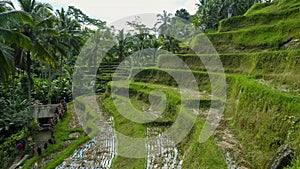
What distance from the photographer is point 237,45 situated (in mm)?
15219

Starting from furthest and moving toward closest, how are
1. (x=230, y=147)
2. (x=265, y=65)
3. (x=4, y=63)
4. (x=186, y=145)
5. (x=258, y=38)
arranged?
(x=258, y=38)
(x=265, y=65)
(x=186, y=145)
(x=4, y=63)
(x=230, y=147)

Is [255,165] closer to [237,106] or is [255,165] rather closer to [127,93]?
[237,106]

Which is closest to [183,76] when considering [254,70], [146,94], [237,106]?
[146,94]

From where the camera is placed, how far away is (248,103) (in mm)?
8406

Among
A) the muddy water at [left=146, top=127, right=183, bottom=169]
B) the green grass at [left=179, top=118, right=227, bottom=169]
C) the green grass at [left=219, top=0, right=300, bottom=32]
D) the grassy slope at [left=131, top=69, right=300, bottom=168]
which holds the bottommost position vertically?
the muddy water at [left=146, top=127, right=183, bottom=169]

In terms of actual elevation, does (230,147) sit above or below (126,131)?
above

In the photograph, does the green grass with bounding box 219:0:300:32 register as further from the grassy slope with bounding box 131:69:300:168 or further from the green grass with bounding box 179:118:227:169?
the green grass with bounding box 179:118:227:169

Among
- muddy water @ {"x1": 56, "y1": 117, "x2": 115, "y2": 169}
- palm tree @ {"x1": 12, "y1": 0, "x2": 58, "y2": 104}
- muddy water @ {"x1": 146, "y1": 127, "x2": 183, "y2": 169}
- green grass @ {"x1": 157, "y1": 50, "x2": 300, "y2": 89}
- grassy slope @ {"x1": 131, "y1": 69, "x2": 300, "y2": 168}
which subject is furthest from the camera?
palm tree @ {"x1": 12, "y1": 0, "x2": 58, "y2": 104}

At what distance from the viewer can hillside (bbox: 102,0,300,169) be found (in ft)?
20.1

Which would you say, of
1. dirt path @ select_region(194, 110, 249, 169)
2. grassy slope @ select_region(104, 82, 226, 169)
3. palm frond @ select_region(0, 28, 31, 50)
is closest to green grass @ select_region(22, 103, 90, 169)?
grassy slope @ select_region(104, 82, 226, 169)

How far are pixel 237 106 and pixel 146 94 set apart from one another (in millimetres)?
7630

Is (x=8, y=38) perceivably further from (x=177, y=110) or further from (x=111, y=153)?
(x=177, y=110)

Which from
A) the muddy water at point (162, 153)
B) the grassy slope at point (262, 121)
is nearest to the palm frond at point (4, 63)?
the muddy water at point (162, 153)

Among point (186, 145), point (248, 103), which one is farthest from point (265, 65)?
point (186, 145)
